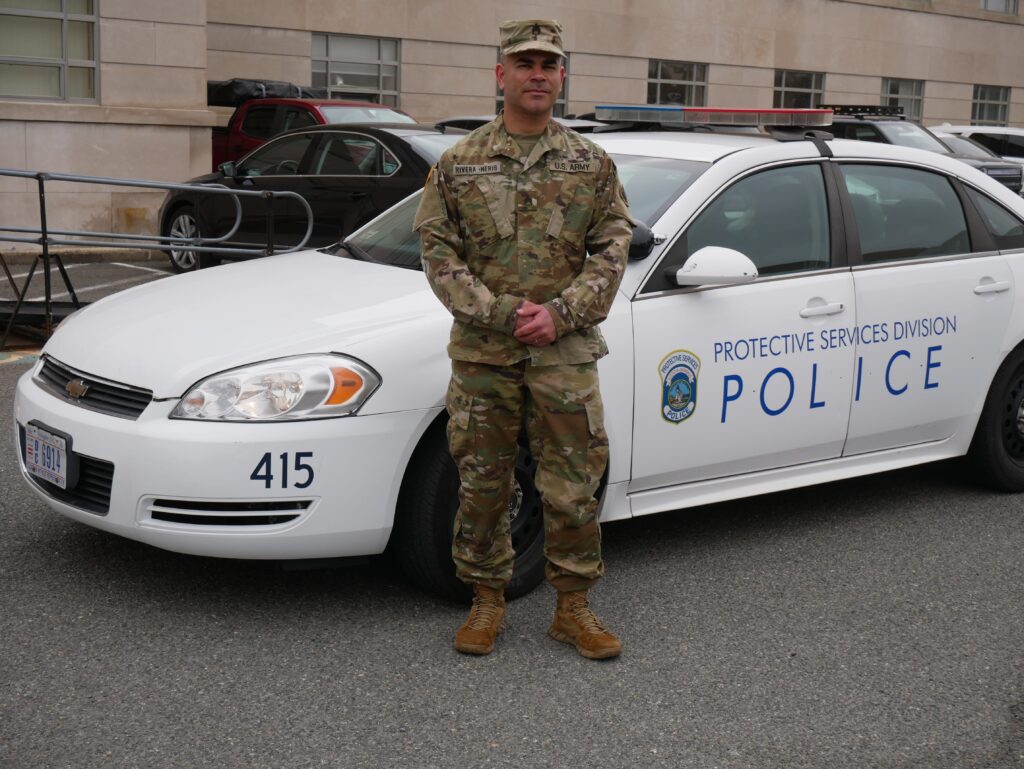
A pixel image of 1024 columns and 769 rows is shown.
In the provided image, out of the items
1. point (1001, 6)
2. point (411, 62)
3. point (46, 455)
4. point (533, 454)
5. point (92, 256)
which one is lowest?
point (92, 256)

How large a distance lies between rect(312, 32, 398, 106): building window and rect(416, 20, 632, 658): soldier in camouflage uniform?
19151 millimetres

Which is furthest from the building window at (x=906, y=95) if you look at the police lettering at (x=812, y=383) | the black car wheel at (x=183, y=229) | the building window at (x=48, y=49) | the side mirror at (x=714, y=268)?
the side mirror at (x=714, y=268)

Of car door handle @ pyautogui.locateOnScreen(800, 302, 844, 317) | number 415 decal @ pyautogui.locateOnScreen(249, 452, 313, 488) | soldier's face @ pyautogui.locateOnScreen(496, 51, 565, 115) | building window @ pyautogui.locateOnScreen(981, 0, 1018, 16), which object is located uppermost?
building window @ pyautogui.locateOnScreen(981, 0, 1018, 16)

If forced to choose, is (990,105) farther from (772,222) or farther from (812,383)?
(812,383)

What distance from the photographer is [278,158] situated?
12.0 meters

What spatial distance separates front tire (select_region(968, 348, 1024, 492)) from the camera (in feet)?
18.6

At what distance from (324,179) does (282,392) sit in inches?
301

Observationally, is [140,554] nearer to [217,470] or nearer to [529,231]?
[217,470]

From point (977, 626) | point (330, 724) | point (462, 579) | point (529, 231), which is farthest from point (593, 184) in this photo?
point (977, 626)

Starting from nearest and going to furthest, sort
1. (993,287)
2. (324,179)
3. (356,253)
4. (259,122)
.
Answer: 1. (356,253)
2. (993,287)
3. (324,179)
4. (259,122)

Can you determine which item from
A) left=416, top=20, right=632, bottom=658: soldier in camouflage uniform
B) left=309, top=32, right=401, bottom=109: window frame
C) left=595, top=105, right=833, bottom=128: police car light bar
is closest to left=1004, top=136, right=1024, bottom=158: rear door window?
left=309, top=32, right=401, bottom=109: window frame

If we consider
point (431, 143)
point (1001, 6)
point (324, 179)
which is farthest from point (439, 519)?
point (1001, 6)

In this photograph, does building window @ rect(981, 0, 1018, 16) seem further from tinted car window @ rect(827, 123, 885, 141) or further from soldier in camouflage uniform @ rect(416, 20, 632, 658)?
soldier in camouflage uniform @ rect(416, 20, 632, 658)

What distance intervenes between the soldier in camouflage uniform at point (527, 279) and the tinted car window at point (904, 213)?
5.57 ft
